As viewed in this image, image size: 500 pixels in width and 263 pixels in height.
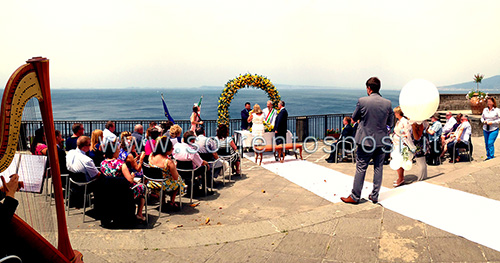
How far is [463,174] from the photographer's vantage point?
24.5 ft

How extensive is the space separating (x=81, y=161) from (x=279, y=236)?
10.4 feet

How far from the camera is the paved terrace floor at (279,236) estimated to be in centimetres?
437

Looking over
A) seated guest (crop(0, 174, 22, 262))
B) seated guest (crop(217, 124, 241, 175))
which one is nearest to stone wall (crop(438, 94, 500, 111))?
seated guest (crop(217, 124, 241, 175))

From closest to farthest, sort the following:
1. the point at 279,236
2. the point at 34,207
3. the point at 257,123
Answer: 1. the point at 34,207
2. the point at 279,236
3. the point at 257,123

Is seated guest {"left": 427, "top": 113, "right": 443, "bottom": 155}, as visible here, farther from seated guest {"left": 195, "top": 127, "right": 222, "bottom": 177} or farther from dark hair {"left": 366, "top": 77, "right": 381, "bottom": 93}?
seated guest {"left": 195, "top": 127, "right": 222, "bottom": 177}

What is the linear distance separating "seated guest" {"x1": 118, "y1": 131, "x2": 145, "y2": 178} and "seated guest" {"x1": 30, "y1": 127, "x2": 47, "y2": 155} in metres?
1.24

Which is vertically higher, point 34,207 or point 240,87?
point 240,87

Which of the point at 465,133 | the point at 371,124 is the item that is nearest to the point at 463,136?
the point at 465,133

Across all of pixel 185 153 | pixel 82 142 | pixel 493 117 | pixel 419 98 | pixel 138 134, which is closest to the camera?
pixel 82 142

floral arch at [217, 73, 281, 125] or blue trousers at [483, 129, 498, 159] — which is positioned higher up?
floral arch at [217, 73, 281, 125]

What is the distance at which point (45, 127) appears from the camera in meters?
3.13

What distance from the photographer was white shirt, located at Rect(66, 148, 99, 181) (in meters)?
5.84

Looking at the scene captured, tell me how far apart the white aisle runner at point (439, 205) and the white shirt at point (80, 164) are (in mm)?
3885

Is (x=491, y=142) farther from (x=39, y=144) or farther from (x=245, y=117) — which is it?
(x=39, y=144)
